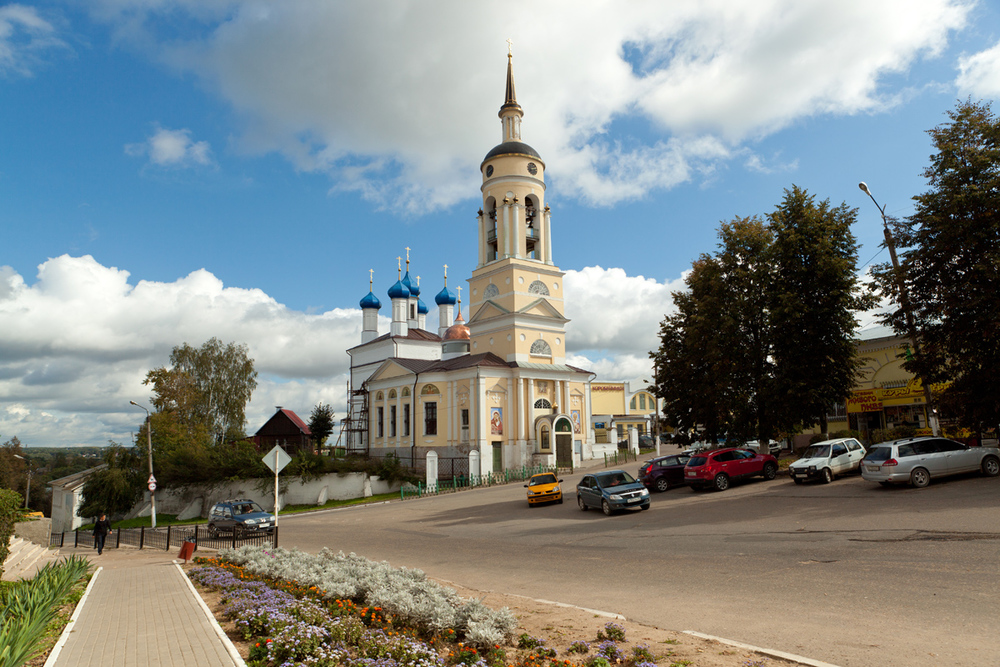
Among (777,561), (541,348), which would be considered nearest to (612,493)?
(777,561)

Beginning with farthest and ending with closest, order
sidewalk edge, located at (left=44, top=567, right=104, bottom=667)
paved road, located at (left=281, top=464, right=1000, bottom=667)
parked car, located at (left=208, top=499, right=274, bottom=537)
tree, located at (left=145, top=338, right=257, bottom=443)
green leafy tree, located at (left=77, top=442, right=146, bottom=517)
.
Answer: tree, located at (left=145, top=338, right=257, bottom=443) < green leafy tree, located at (left=77, top=442, right=146, bottom=517) < parked car, located at (left=208, top=499, right=274, bottom=537) < sidewalk edge, located at (left=44, top=567, right=104, bottom=667) < paved road, located at (left=281, top=464, right=1000, bottom=667)

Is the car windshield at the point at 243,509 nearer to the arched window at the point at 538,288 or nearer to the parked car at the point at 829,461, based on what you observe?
the parked car at the point at 829,461

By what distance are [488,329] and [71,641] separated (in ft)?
118

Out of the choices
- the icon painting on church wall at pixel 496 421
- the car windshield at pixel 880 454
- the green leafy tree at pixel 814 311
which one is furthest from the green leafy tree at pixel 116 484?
the car windshield at pixel 880 454

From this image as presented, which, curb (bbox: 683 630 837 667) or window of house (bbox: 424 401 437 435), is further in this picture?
window of house (bbox: 424 401 437 435)

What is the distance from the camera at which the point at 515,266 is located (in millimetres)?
41719

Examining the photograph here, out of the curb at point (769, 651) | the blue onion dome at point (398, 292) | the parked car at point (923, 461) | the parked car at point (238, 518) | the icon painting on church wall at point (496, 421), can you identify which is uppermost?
the blue onion dome at point (398, 292)

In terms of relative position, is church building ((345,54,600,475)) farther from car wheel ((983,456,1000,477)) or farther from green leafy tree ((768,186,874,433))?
car wheel ((983,456,1000,477))

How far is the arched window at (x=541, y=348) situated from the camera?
42.0 metres

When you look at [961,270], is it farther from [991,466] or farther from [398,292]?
Result: [398,292]

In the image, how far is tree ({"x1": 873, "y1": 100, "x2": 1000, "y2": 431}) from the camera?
17438 mm

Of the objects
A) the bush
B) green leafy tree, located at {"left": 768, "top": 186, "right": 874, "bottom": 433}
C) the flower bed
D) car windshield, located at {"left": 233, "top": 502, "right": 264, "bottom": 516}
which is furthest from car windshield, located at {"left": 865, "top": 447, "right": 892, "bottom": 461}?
car windshield, located at {"left": 233, "top": 502, "right": 264, "bottom": 516}

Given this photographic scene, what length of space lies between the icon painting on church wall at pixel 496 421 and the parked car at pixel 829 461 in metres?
21.3

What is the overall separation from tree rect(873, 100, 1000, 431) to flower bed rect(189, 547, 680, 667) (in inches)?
677
